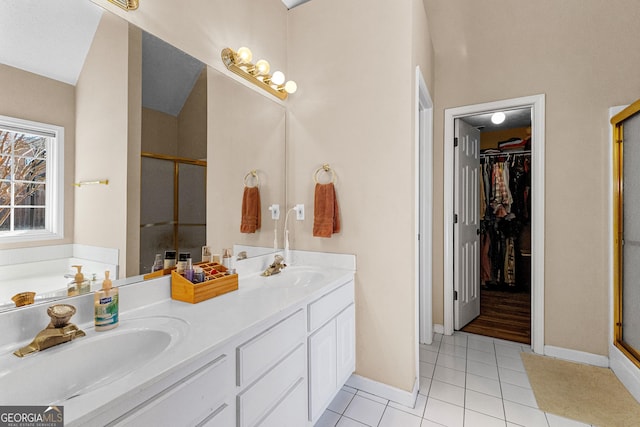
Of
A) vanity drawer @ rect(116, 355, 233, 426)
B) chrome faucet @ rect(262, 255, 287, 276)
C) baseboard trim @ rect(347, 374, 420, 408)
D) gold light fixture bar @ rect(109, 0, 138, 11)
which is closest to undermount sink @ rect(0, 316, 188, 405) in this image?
vanity drawer @ rect(116, 355, 233, 426)

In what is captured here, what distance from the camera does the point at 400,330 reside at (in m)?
1.80

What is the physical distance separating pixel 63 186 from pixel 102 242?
9.7 inches

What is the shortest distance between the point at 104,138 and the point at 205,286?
0.72 metres

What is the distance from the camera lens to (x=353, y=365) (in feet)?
6.15

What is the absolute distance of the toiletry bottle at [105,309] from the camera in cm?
95

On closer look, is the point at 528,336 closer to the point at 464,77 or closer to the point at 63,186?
the point at 464,77

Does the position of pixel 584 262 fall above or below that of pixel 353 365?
above

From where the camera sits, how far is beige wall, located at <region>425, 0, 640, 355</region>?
2.17 metres

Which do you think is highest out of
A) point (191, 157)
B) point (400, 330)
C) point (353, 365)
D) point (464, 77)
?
point (464, 77)

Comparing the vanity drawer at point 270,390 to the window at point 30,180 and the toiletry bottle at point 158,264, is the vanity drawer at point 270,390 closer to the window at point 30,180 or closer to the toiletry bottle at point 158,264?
the toiletry bottle at point 158,264

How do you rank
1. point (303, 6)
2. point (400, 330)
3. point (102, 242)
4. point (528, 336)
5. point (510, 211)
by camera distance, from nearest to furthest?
point (102, 242) → point (400, 330) → point (303, 6) → point (528, 336) → point (510, 211)

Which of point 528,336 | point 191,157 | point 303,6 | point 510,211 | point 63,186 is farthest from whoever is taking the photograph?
point 510,211

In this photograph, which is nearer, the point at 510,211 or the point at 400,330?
the point at 400,330

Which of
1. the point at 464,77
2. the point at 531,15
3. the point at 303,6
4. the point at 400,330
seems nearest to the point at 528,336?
the point at 400,330
